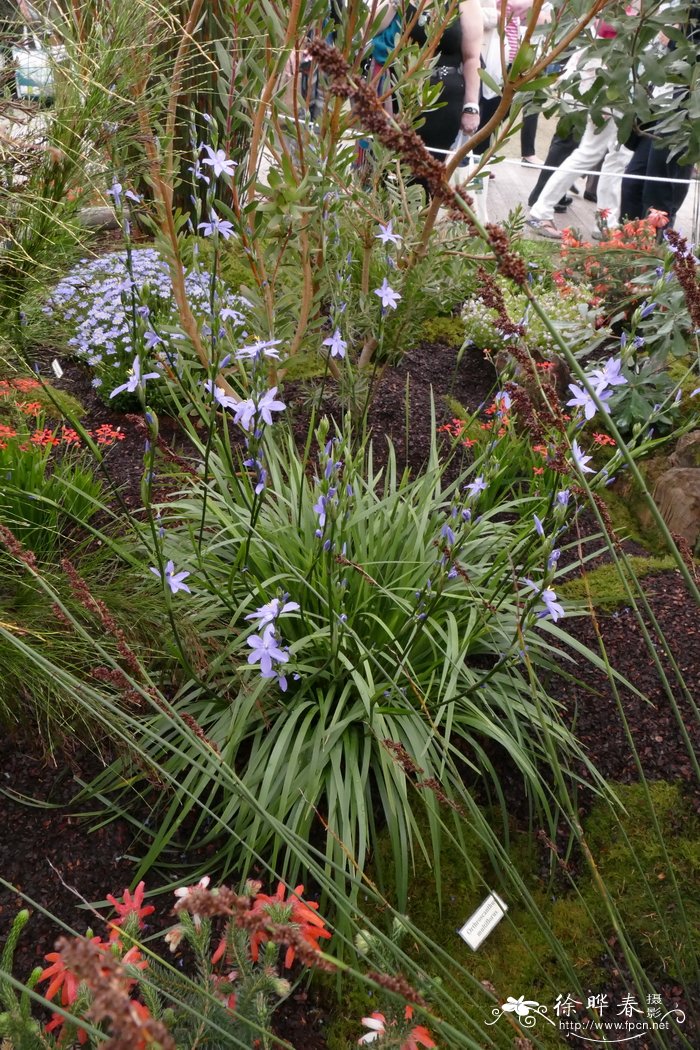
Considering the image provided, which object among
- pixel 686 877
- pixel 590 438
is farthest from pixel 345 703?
pixel 590 438

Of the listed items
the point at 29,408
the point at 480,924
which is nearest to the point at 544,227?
the point at 29,408

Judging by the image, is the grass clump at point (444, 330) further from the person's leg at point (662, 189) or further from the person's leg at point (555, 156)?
the person's leg at point (555, 156)

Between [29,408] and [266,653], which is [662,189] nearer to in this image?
[29,408]

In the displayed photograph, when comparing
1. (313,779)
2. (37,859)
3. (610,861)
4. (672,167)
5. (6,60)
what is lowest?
(37,859)

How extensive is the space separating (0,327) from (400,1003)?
5.74ft

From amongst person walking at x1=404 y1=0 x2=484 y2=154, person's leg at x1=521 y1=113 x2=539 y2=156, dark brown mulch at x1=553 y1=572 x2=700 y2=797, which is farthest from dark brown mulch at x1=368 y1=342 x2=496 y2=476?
person's leg at x1=521 y1=113 x2=539 y2=156

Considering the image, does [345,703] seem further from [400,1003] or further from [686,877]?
[400,1003]

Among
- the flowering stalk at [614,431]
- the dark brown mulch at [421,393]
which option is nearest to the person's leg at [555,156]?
the dark brown mulch at [421,393]

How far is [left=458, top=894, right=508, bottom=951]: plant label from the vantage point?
1.66 meters

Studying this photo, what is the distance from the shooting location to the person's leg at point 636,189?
6.09 m

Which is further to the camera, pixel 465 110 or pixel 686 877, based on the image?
pixel 465 110

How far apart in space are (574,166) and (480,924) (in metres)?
6.28

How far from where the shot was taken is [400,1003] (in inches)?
33.7

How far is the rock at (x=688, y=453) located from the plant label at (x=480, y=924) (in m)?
2.26
